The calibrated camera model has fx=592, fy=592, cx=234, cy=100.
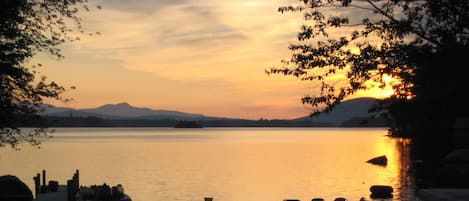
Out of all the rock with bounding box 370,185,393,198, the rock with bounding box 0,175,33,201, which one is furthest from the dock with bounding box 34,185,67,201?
the rock with bounding box 370,185,393,198

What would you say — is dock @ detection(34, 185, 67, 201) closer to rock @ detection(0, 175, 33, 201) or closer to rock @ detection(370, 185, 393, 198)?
rock @ detection(0, 175, 33, 201)

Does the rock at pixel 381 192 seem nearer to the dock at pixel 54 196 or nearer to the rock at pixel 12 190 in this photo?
the dock at pixel 54 196

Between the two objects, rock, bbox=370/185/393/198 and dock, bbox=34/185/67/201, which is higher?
dock, bbox=34/185/67/201

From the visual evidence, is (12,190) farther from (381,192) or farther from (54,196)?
(381,192)

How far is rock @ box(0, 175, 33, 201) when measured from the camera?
41109 mm

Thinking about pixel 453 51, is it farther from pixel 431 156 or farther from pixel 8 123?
pixel 431 156

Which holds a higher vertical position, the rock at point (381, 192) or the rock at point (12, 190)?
the rock at point (12, 190)

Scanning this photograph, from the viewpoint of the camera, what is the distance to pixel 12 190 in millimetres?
41781

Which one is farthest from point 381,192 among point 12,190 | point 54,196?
point 12,190

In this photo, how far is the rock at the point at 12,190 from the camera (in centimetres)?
4111

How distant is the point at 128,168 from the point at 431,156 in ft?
199

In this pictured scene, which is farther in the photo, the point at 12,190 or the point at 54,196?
the point at 12,190

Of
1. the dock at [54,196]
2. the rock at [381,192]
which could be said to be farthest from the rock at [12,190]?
the rock at [381,192]

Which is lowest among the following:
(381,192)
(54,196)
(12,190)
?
(381,192)
